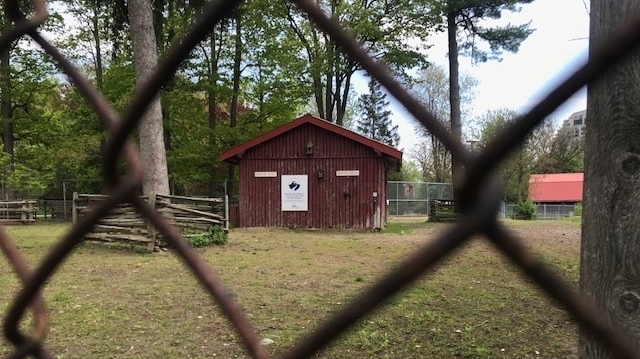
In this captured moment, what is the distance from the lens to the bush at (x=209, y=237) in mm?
9961

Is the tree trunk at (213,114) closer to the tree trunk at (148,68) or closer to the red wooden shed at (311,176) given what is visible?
the red wooden shed at (311,176)

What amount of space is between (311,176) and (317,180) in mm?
219

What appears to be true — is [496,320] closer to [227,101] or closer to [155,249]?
[155,249]

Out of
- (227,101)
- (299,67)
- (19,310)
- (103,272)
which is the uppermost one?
(299,67)

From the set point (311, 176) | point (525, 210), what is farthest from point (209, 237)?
point (525, 210)

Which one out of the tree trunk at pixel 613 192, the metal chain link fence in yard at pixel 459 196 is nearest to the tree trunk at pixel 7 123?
the tree trunk at pixel 613 192

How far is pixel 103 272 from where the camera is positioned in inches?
278

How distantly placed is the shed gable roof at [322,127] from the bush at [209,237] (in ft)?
15.8

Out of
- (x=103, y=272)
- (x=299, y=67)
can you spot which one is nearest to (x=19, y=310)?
(x=103, y=272)

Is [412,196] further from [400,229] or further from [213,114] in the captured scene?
Result: [213,114]

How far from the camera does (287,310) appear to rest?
16.1 ft

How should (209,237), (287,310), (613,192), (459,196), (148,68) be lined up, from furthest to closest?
(209,237), (148,68), (287,310), (613,192), (459,196)

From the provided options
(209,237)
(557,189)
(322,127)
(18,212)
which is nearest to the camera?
(209,237)

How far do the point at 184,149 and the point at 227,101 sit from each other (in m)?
2.55
